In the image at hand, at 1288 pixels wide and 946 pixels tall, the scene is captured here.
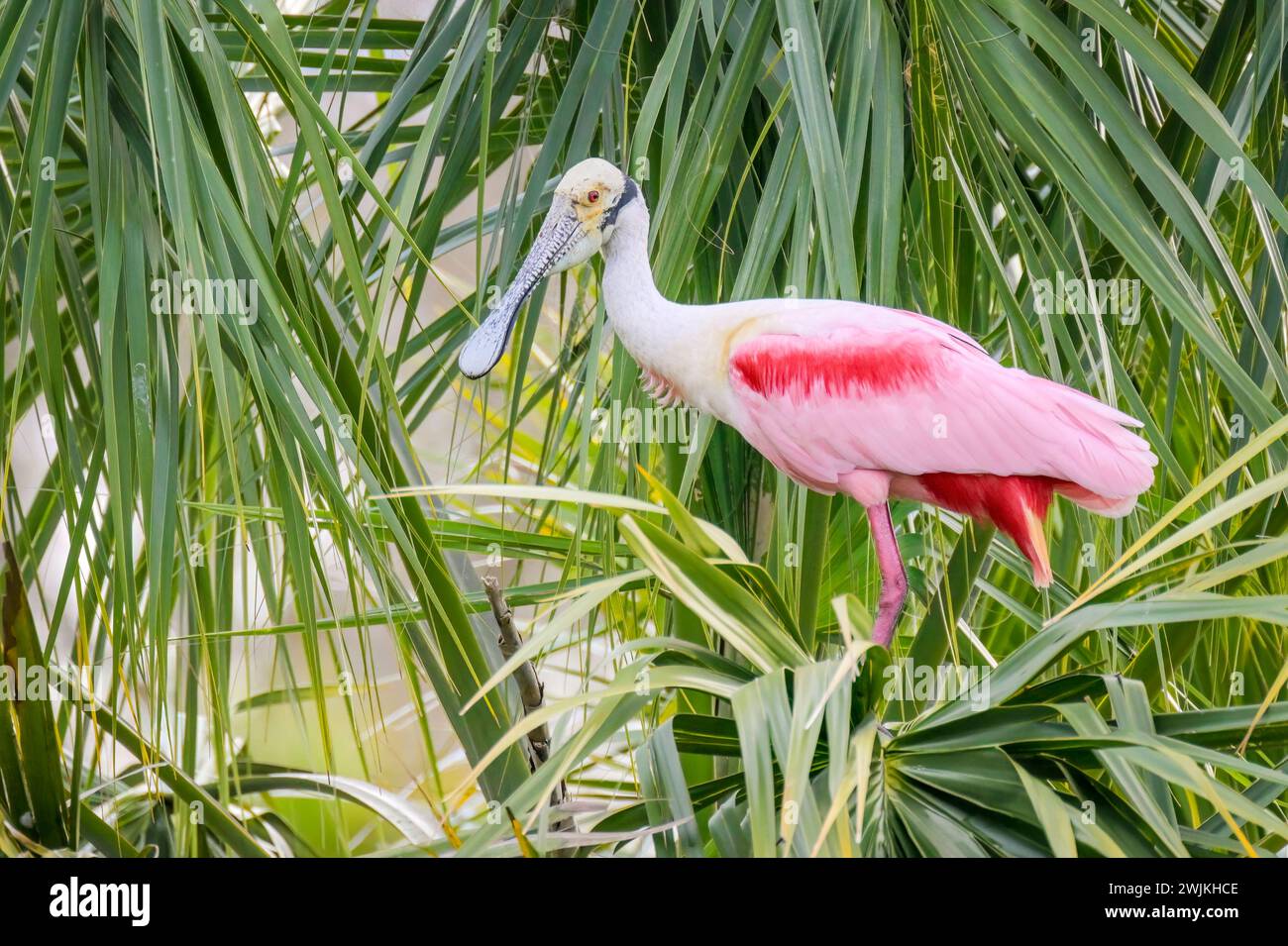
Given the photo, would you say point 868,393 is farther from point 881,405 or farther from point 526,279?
point 526,279

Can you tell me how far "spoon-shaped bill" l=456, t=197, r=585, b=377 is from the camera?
4.85ft

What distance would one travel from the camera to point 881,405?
4.64 ft

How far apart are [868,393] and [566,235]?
377mm

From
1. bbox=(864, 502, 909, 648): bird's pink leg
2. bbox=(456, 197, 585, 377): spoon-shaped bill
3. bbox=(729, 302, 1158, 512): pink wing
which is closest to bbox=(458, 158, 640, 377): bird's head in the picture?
bbox=(456, 197, 585, 377): spoon-shaped bill

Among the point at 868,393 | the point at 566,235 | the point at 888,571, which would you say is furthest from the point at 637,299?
the point at 888,571

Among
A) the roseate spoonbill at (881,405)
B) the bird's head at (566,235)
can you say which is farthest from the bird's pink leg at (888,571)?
the bird's head at (566,235)

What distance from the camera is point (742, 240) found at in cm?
169

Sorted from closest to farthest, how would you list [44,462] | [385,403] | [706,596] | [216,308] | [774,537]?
1. [706,596]
2. [216,308]
3. [385,403]
4. [774,537]
5. [44,462]

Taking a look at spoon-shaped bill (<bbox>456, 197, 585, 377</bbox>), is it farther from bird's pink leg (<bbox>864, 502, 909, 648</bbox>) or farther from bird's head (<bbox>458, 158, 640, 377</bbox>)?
bird's pink leg (<bbox>864, 502, 909, 648</bbox>)

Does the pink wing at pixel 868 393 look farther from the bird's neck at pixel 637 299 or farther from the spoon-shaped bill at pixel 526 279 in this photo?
the spoon-shaped bill at pixel 526 279

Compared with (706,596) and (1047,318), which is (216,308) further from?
(1047,318)

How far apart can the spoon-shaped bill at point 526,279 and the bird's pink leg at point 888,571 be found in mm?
442

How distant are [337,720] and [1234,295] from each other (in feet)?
8.31
